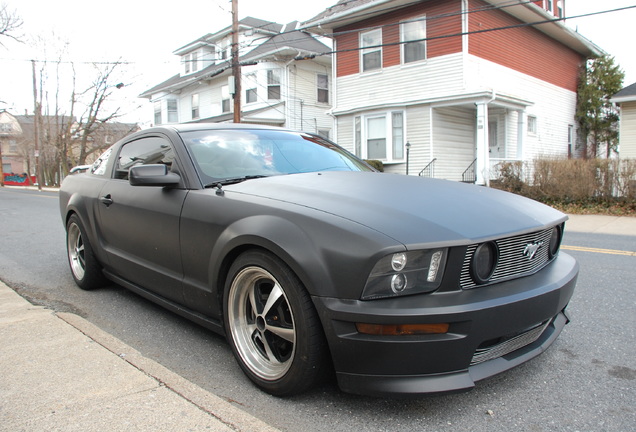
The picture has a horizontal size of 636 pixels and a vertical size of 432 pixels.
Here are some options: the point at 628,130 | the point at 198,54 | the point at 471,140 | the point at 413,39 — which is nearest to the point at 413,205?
the point at 413,39

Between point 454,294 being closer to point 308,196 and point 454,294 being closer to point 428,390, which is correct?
point 428,390

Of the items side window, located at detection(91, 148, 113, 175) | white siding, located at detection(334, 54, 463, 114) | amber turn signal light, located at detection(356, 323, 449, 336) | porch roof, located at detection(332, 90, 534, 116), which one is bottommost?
amber turn signal light, located at detection(356, 323, 449, 336)

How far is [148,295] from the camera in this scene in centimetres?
371

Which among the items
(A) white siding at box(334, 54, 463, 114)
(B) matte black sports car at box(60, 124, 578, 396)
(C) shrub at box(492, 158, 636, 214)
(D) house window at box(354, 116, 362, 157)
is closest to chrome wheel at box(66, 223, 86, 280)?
(B) matte black sports car at box(60, 124, 578, 396)

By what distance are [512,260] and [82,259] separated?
4.06 meters

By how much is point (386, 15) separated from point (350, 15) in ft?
4.40

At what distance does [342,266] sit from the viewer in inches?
88.4

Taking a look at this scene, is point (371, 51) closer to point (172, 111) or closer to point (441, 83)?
point (441, 83)

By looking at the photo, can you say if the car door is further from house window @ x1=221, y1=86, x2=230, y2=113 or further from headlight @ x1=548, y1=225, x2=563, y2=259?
house window @ x1=221, y1=86, x2=230, y2=113

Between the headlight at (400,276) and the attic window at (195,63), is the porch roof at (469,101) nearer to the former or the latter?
the headlight at (400,276)

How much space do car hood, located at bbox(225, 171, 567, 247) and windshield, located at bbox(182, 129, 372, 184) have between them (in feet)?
0.98

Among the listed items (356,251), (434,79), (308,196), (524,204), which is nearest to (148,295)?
(308,196)

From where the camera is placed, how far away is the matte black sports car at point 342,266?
7.22 feet

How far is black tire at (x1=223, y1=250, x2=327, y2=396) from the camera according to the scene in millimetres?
2373
